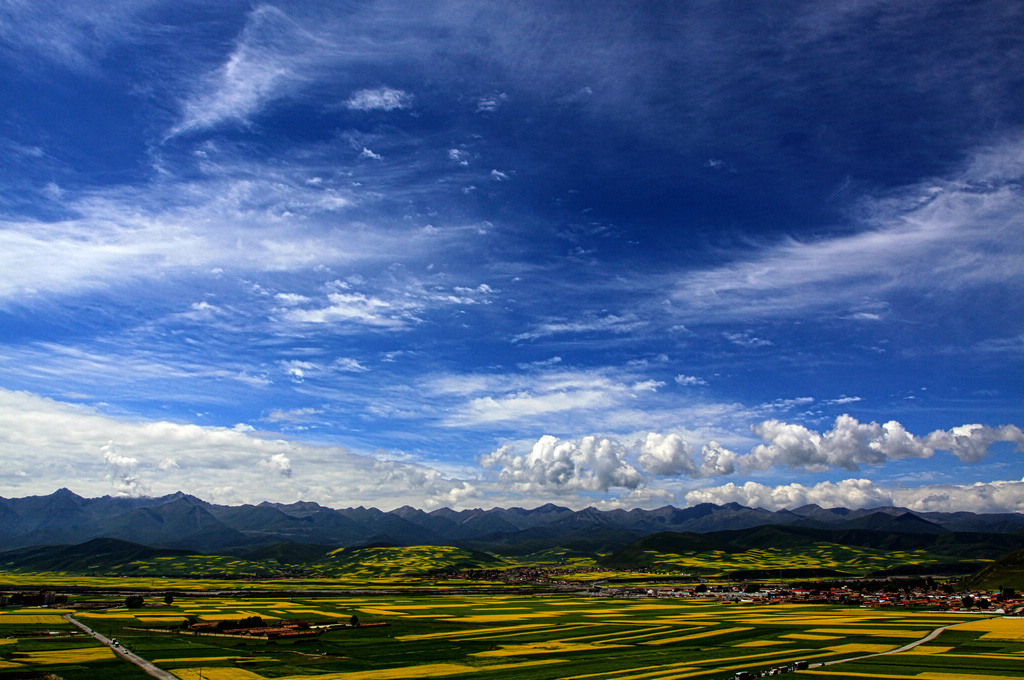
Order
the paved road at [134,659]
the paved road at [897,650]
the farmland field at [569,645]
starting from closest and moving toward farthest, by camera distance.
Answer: the farmland field at [569,645], the paved road at [134,659], the paved road at [897,650]

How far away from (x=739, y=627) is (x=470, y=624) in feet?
184

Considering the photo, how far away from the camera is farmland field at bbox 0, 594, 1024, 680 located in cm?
7544

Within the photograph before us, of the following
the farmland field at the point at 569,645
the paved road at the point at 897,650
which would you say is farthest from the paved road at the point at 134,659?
the paved road at the point at 897,650

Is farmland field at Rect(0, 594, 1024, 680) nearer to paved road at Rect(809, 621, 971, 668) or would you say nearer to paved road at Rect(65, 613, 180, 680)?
paved road at Rect(809, 621, 971, 668)

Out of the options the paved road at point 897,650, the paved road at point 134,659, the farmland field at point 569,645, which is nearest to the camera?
the farmland field at point 569,645

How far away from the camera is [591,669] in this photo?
76688 millimetres

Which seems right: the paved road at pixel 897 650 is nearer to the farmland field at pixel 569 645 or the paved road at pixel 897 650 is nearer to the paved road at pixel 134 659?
the farmland field at pixel 569 645

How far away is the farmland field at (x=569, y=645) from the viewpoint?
7544cm

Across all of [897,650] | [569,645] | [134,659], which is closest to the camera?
[134,659]

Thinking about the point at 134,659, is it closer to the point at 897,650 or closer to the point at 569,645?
the point at 569,645

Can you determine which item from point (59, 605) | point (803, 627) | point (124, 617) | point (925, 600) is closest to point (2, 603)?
point (59, 605)

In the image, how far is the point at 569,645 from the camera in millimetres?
98938

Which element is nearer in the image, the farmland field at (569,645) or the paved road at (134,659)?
the farmland field at (569,645)

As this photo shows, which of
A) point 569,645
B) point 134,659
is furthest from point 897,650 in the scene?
point 134,659
